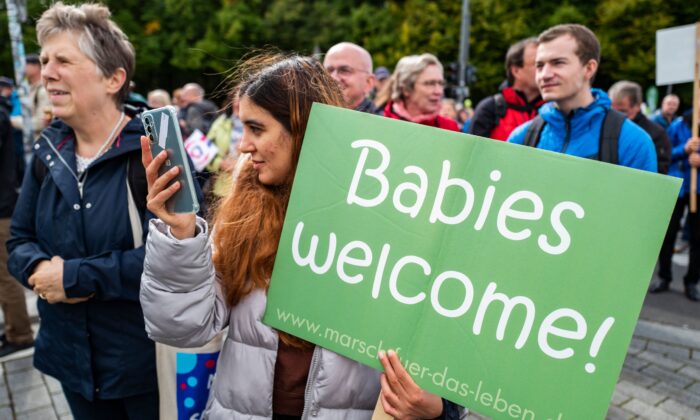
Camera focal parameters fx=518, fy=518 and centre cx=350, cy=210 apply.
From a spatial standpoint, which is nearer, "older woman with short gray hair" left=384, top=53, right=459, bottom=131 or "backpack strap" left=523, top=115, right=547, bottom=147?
"backpack strap" left=523, top=115, right=547, bottom=147

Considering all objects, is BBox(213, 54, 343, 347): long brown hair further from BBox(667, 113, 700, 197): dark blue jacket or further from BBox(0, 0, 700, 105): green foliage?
BBox(0, 0, 700, 105): green foliage

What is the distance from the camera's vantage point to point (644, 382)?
371 cm

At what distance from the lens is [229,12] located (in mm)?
30234

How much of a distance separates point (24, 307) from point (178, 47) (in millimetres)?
29741

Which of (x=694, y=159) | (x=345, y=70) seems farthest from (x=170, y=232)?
(x=694, y=159)

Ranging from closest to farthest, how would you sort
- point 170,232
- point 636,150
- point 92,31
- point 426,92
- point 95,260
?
point 170,232 → point 95,260 → point 92,31 → point 636,150 → point 426,92

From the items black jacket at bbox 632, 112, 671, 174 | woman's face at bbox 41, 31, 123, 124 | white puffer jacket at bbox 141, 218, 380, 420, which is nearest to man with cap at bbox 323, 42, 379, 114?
woman's face at bbox 41, 31, 123, 124

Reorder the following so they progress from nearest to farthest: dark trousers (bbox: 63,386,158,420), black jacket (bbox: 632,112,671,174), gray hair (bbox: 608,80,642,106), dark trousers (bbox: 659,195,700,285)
A: dark trousers (bbox: 63,386,158,420)
black jacket (bbox: 632,112,671,174)
gray hair (bbox: 608,80,642,106)
dark trousers (bbox: 659,195,700,285)

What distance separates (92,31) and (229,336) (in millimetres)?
1293

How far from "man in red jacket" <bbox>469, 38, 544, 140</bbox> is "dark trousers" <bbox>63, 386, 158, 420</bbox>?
3.16 metres

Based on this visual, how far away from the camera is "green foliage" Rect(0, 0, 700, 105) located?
24172 millimetres

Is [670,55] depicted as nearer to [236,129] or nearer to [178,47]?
[236,129]

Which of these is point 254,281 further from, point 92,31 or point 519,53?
point 519,53

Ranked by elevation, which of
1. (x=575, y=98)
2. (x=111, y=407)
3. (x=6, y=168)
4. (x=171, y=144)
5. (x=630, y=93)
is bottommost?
(x=111, y=407)
